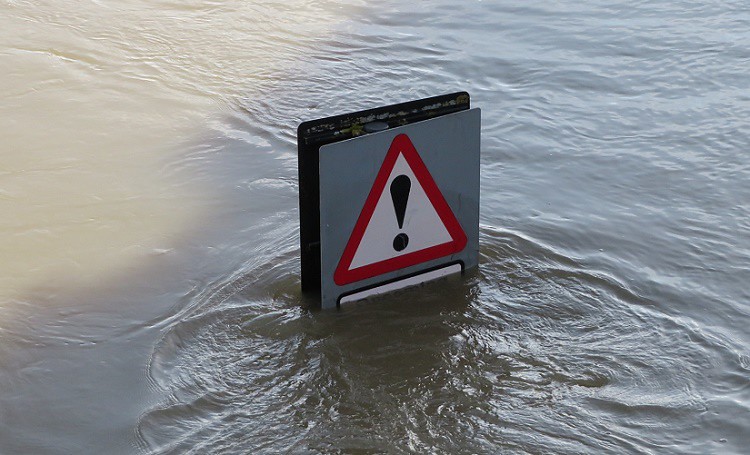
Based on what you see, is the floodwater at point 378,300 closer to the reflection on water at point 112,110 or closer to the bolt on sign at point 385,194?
the reflection on water at point 112,110

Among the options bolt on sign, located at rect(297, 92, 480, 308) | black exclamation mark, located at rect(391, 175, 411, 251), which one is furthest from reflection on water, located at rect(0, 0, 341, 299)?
black exclamation mark, located at rect(391, 175, 411, 251)

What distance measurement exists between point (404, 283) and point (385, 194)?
0.44 metres

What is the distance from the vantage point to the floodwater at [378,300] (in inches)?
127

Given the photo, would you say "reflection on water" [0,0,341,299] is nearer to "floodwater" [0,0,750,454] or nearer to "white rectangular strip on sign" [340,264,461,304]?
"floodwater" [0,0,750,454]

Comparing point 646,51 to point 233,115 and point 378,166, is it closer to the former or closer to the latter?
point 233,115

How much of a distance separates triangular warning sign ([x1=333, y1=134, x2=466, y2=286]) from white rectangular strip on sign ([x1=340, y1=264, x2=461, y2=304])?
2.8 inches

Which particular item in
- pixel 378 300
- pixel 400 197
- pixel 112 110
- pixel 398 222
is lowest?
pixel 378 300

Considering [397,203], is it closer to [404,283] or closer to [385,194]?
[385,194]

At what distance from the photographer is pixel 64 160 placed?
5.38 metres

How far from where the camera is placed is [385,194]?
12.0 feet

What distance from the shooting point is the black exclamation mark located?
368cm

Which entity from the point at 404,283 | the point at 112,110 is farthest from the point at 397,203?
the point at 112,110

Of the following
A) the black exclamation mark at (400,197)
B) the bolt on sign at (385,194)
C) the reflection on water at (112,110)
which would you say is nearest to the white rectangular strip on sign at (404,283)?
the bolt on sign at (385,194)

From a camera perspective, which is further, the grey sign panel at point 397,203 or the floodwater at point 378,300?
the grey sign panel at point 397,203
